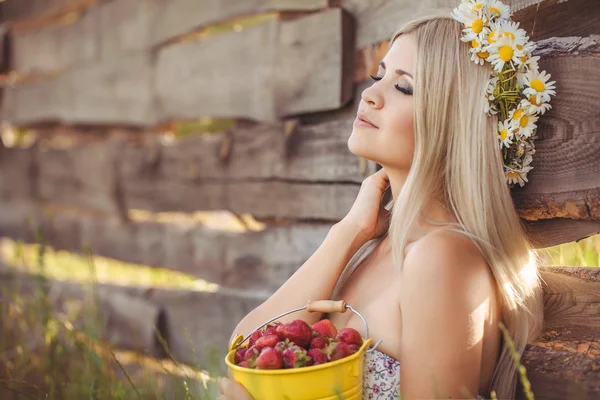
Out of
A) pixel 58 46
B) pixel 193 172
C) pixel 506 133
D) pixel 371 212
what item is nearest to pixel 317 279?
pixel 371 212

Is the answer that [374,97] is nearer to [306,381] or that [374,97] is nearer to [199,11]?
[306,381]

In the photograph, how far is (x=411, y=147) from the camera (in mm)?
2020

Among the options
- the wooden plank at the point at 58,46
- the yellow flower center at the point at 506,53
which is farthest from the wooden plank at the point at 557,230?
the wooden plank at the point at 58,46

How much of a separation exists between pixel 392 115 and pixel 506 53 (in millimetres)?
363

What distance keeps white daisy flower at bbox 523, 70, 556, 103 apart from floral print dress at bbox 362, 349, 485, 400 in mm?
844

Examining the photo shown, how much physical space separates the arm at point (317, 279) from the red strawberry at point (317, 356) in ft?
1.60

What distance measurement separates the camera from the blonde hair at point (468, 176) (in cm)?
191

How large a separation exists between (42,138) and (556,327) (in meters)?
4.35

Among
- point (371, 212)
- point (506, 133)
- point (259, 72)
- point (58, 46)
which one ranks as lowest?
point (371, 212)

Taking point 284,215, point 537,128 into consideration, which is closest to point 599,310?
point 537,128

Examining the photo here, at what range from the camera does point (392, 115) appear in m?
2.02

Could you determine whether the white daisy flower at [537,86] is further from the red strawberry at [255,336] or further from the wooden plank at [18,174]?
the wooden plank at [18,174]

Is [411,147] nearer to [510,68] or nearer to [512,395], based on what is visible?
[510,68]

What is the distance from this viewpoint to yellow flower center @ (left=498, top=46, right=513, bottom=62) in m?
1.89
